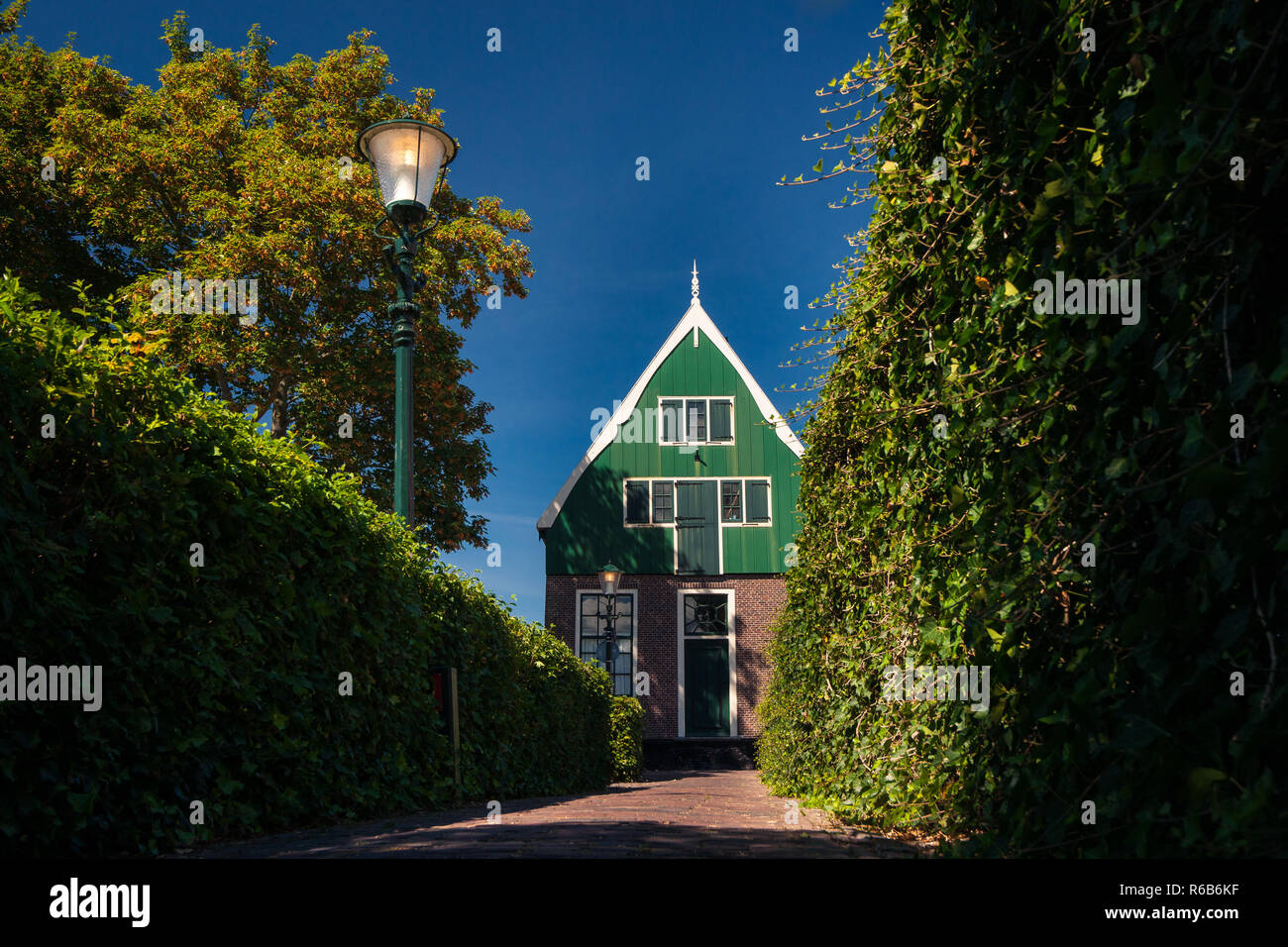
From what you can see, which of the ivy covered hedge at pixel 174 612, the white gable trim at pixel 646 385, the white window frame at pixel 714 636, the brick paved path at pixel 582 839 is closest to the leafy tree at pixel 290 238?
the white gable trim at pixel 646 385

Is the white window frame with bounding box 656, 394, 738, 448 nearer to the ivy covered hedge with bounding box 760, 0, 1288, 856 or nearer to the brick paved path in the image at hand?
the brick paved path

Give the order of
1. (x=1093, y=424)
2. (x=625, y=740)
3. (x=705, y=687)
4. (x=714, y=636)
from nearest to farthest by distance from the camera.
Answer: (x=1093, y=424), (x=625, y=740), (x=705, y=687), (x=714, y=636)

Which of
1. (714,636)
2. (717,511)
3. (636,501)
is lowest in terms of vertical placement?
(714,636)

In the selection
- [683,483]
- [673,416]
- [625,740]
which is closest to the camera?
[625,740]

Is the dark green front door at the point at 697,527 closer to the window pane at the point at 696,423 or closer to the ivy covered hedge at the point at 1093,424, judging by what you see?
the window pane at the point at 696,423

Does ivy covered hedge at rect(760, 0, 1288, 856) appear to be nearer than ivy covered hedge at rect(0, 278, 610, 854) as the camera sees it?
Yes

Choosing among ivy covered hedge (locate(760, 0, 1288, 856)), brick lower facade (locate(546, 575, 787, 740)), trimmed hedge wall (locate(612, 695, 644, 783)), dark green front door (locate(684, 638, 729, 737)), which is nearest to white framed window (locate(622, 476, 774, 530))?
brick lower facade (locate(546, 575, 787, 740))

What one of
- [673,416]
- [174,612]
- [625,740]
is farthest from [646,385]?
[174,612]

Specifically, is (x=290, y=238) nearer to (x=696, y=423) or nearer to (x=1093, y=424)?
(x=696, y=423)

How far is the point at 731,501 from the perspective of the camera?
25.2 m

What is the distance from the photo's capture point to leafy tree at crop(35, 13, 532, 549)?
57.7ft

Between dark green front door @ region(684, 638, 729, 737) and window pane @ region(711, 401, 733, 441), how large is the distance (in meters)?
5.95

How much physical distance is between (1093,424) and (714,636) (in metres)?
22.6
